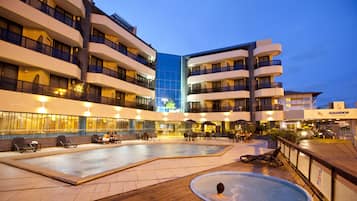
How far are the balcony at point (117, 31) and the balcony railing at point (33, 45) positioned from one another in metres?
4.89

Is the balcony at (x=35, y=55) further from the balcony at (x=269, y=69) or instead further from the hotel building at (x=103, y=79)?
the balcony at (x=269, y=69)

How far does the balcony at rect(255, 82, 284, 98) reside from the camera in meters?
28.6

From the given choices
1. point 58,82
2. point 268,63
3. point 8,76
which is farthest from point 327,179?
point 268,63

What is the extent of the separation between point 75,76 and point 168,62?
1973 cm

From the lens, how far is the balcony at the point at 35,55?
44.2 ft

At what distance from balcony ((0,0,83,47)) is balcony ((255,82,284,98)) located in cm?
2405

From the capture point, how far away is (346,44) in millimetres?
175375

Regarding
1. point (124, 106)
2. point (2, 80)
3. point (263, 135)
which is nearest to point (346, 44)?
point (263, 135)

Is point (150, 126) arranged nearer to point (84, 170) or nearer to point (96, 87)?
point (96, 87)

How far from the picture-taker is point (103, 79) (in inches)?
819

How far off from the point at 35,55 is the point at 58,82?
371 centimetres

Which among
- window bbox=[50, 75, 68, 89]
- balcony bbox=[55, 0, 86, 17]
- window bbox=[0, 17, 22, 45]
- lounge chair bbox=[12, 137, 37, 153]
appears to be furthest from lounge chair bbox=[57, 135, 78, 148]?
balcony bbox=[55, 0, 86, 17]

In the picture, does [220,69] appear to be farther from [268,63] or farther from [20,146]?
[20,146]

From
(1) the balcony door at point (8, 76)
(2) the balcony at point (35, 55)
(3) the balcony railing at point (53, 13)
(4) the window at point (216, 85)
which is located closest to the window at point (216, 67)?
(4) the window at point (216, 85)
